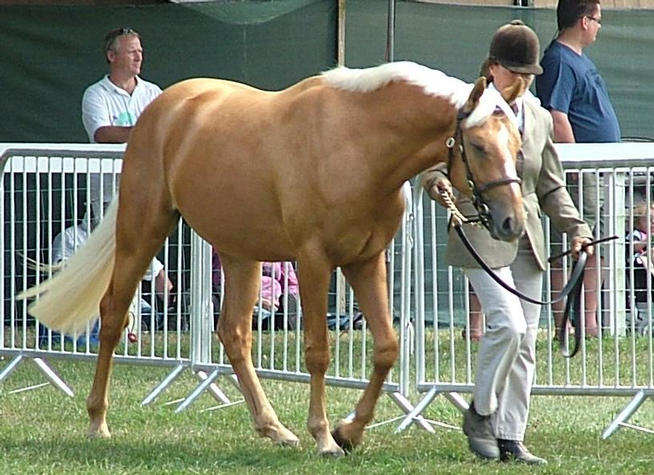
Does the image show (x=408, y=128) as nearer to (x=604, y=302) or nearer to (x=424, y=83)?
(x=424, y=83)

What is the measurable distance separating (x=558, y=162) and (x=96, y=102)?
16.2ft

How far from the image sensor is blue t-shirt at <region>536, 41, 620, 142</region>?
9867 mm

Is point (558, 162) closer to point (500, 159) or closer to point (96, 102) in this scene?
point (500, 159)

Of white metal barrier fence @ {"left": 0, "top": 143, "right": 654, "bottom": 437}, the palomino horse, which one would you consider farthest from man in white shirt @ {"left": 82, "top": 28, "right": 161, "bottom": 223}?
the palomino horse

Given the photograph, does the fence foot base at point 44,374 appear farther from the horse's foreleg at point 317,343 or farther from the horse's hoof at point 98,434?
the horse's foreleg at point 317,343

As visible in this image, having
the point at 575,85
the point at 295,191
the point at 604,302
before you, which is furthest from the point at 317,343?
the point at 575,85

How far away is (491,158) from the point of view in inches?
246

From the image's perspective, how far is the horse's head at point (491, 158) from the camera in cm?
619

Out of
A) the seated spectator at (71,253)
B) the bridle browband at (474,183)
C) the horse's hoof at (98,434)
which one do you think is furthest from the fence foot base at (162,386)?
the bridle browband at (474,183)

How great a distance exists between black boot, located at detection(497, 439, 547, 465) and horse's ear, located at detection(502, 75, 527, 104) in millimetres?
1447

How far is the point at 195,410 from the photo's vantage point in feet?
28.4

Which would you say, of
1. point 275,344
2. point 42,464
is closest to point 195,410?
point 275,344

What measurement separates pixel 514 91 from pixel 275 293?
2.99m

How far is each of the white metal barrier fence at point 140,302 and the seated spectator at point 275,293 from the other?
87 mm
